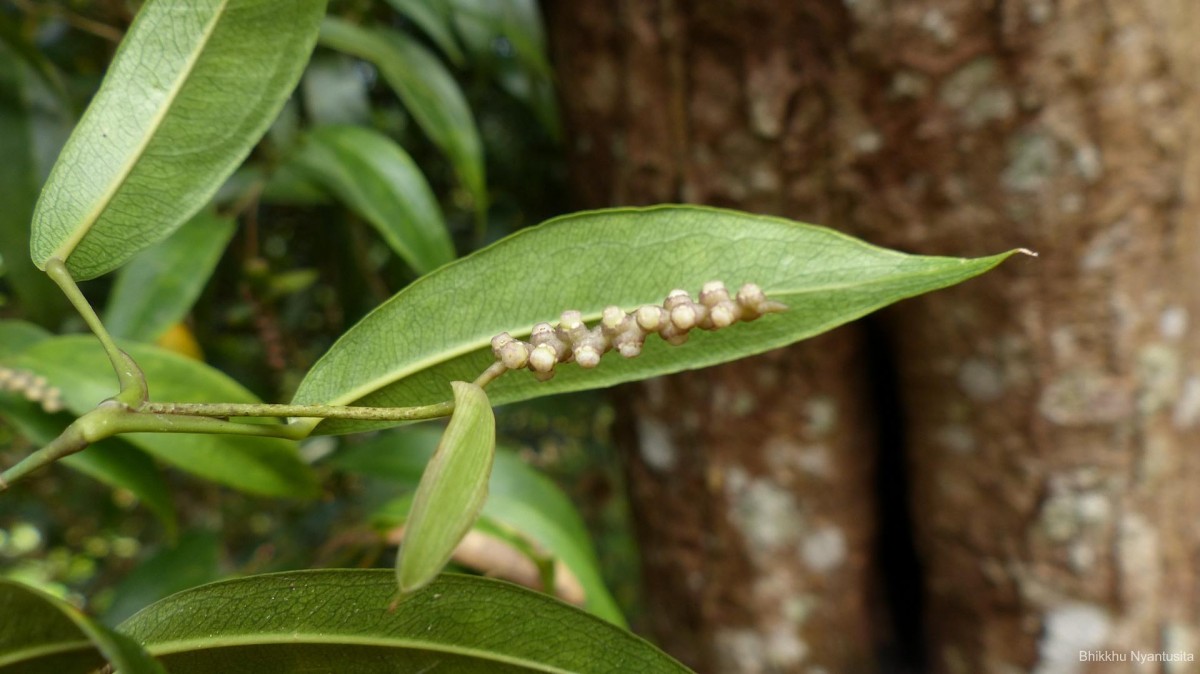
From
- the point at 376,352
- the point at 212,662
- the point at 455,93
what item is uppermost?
the point at 455,93

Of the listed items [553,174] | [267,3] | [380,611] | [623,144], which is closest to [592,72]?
[623,144]

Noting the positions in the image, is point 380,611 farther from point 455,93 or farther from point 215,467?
point 455,93

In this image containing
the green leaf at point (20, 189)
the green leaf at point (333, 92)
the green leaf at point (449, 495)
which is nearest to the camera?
the green leaf at point (449, 495)

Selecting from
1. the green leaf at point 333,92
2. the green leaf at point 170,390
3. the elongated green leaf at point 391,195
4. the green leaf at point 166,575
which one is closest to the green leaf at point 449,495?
the green leaf at point 170,390

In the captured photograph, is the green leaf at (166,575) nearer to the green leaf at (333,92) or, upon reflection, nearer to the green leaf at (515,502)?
the green leaf at (515,502)

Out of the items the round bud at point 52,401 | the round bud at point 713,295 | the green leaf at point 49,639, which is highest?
the round bud at point 713,295
